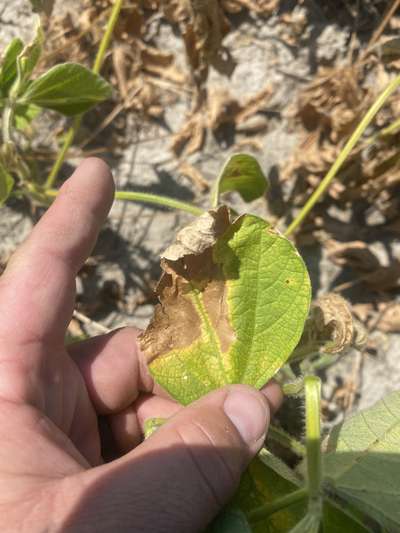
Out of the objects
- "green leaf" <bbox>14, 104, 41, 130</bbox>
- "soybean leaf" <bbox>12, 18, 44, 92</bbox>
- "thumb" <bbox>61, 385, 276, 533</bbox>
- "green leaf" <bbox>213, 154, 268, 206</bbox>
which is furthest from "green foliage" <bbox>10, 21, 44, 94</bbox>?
"thumb" <bbox>61, 385, 276, 533</bbox>

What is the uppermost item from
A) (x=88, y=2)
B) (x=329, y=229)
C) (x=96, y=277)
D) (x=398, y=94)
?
(x=88, y=2)

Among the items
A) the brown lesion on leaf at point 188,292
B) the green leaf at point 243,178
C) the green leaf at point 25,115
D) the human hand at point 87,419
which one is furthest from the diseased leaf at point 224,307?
the green leaf at point 25,115

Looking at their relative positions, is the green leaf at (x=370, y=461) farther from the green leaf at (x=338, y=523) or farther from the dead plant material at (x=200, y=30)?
the dead plant material at (x=200, y=30)

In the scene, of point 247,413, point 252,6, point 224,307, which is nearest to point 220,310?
point 224,307

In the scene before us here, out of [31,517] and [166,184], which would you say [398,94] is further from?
[31,517]

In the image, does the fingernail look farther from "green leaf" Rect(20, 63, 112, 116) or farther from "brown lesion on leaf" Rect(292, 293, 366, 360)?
"green leaf" Rect(20, 63, 112, 116)

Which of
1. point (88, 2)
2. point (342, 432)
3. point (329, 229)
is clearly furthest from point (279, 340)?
point (88, 2)

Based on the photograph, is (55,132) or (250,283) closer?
(250,283)
